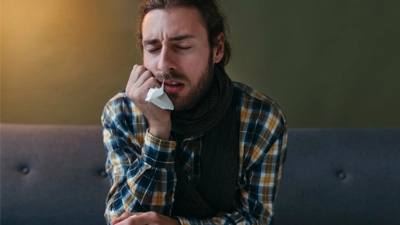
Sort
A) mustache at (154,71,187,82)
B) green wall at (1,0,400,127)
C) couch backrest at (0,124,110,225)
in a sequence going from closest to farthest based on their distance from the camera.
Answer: mustache at (154,71,187,82) < couch backrest at (0,124,110,225) < green wall at (1,0,400,127)

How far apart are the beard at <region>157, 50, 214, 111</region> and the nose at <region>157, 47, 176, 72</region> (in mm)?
16

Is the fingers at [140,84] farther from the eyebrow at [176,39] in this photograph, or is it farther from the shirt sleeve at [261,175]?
the shirt sleeve at [261,175]

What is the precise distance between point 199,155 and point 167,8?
0.41 m

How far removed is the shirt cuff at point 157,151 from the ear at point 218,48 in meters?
0.32

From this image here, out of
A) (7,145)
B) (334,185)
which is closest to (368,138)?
(334,185)

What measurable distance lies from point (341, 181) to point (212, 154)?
1.94 feet

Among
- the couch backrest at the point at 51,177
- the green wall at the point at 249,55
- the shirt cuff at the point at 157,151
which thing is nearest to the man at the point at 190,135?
the shirt cuff at the point at 157,151

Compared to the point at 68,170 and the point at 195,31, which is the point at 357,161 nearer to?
the point at 195,31

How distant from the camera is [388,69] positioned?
1.75 meters

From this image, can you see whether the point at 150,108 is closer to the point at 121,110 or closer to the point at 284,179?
the point at 121,110

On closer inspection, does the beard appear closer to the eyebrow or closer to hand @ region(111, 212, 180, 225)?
the eyebrow

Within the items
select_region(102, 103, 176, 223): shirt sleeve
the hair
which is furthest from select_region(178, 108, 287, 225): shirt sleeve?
the hair

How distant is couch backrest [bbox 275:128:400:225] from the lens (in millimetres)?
1518

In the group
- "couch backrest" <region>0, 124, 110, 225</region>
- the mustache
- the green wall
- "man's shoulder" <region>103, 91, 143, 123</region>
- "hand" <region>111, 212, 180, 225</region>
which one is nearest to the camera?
"hand" <region>111, 212, 180, 225</region>
